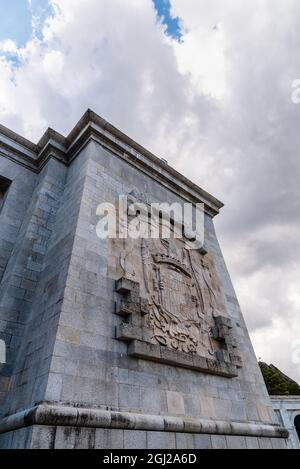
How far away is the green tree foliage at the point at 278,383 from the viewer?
27936 mm

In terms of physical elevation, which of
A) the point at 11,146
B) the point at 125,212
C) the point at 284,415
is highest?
the point at 11,146

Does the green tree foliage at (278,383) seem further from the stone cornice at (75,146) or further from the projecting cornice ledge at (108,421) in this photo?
the stone cornice at (75,146)

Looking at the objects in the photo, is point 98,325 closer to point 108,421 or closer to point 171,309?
point 108,421

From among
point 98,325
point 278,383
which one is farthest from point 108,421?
point 278,383

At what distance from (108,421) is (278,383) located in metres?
31.5

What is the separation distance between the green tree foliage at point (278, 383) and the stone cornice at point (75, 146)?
90.3 feet

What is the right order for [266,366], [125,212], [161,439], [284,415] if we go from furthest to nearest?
[266,366] → [284,415] → [125,212] → [161,439]

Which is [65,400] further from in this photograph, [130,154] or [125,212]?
[130,154]

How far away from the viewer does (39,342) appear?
490 cm

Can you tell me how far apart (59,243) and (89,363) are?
9.30 feet

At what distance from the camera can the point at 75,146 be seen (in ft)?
29.3

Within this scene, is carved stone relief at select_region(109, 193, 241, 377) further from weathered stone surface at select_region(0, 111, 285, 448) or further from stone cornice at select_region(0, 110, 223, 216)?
stone cornice at select_region(0, 110, 223, 216)

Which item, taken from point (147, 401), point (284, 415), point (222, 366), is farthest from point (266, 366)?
point (147, 401)

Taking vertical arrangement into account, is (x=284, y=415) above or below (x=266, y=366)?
below
